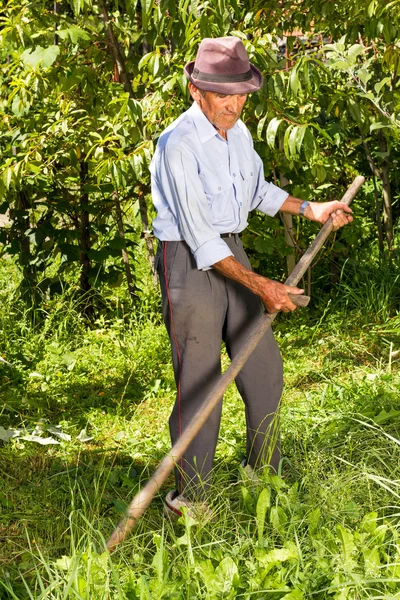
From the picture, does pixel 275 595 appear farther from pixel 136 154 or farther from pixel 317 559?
pixel 136 154

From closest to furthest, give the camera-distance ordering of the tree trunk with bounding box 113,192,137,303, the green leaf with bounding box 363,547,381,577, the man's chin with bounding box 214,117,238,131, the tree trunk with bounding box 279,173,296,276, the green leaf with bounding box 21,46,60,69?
the green leaf with bounding box 363,547,381,577, the man's chin with bounding box 214,117,238,131, the green leaf with bounding box 21,46,60,69, the tree trunk with bounding box 279,173,296,276, the tree trunk with bounding box 113,192,137,303

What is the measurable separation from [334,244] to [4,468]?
2.50 metres

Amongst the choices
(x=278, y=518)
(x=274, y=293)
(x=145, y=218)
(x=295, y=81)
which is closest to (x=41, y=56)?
(x=295, y=81)

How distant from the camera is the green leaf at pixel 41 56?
13.9ft

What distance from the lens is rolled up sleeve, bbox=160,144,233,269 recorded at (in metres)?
2.94

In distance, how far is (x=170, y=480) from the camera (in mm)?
3820

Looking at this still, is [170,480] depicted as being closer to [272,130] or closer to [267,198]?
[267,198]

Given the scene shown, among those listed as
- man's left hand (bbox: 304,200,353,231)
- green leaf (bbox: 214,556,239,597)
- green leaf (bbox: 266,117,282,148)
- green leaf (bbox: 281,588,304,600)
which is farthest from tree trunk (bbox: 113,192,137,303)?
green leaf (bbox: 281,588,304,600)

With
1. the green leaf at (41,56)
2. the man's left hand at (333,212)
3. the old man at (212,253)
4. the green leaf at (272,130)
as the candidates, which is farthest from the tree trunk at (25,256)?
the man's left hand at (333,212)

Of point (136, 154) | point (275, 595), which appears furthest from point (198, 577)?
point (136, 154)

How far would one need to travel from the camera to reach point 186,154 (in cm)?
296

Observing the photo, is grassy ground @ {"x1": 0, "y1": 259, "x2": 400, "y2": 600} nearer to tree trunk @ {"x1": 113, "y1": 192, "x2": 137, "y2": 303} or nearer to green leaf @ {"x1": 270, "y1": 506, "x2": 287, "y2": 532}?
green leaf @ {"x1": 270, "y1": 506, "x2": 287, "y2": 532}

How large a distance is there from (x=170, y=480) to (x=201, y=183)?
4.71ft

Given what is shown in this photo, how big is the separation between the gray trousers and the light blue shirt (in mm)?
107
